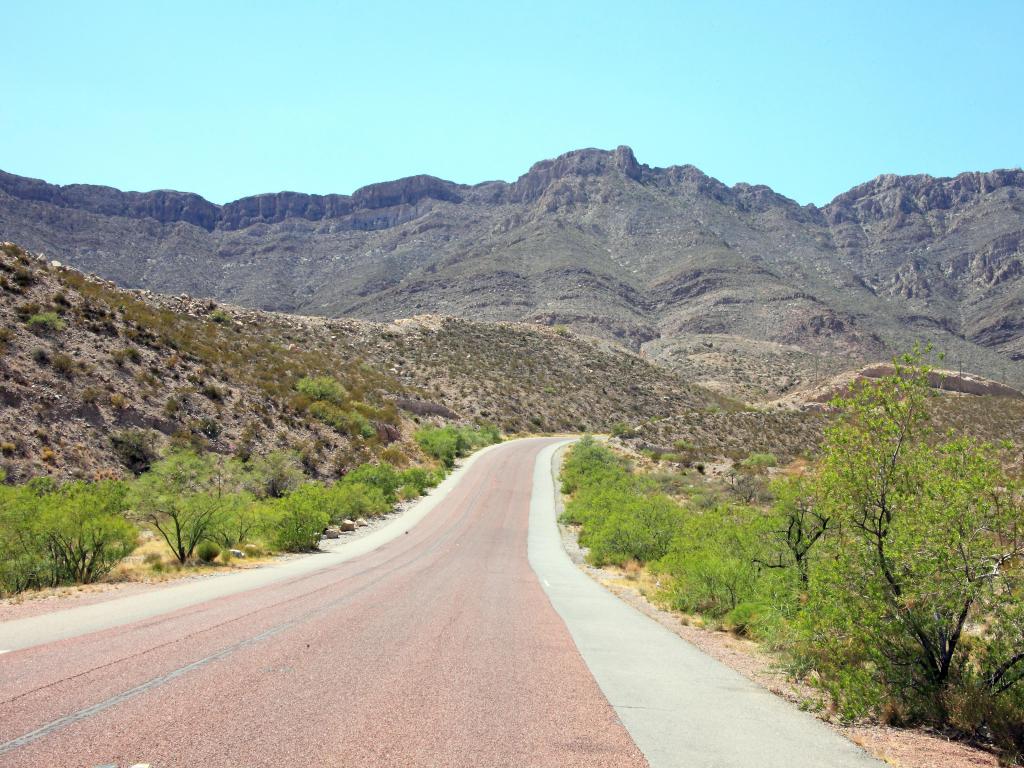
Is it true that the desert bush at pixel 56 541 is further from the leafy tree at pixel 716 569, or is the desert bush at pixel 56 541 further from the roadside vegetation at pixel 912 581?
the roadside vegetation at pixel 912 581

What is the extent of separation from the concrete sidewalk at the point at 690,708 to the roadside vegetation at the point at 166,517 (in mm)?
9856

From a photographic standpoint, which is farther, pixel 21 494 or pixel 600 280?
pixel 600 280

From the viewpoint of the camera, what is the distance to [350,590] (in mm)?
12875

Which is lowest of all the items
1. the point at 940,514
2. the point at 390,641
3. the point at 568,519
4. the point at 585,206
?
the point at 568,519

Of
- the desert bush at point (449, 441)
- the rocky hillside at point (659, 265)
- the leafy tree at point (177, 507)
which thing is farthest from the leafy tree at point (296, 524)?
the rocky hillside at point (659, 265)

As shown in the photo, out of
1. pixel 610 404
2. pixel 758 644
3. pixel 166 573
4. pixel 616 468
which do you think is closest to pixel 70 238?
pixel 610 404

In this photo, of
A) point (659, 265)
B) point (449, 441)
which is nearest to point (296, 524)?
point (449, 441)

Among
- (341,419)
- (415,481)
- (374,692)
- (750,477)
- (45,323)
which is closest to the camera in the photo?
(374,692)

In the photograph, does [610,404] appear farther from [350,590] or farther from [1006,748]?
[1006,748]

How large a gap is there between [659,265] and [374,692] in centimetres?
14481

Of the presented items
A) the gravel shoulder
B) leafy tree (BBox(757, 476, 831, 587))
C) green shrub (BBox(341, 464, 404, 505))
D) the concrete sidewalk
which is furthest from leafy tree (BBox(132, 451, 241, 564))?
leafy tree (BBox(757, 476, 831, 587))

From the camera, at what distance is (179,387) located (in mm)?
30406

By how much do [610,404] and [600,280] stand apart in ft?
191

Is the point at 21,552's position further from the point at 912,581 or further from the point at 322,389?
the point at 322,389
